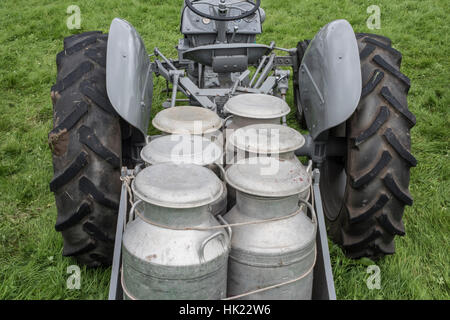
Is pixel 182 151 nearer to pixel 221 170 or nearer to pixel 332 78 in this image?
pixel 221 170

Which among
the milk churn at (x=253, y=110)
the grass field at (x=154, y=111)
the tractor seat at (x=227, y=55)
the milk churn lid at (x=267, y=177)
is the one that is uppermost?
the tractor seat at (x=227, y=55)

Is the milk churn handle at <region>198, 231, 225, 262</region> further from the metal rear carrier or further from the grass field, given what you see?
the grass field

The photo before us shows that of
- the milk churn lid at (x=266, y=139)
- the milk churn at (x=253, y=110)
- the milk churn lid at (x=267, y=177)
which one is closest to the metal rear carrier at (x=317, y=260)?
the milk churn lid at (x=266, y=139)

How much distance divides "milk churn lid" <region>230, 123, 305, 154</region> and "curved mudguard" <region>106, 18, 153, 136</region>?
0.59 m

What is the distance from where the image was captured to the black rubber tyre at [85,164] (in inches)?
96.6

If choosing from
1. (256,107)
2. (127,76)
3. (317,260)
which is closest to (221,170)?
(256,107)

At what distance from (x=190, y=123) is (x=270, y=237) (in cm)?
90

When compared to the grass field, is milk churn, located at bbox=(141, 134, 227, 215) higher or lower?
higher

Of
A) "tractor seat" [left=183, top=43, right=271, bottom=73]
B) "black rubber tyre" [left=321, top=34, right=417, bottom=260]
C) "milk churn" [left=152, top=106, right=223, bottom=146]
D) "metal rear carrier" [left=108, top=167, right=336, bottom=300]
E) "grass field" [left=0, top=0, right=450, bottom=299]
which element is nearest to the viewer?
"metal rear carrier" [left=108, top=167, right=336, bottom=300]

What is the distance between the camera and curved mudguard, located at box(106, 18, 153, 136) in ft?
8.56

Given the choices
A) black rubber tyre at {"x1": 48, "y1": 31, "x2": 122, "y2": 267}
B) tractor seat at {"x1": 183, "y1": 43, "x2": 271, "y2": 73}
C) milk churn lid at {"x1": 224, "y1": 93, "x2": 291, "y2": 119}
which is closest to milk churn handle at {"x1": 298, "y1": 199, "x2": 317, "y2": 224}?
milk churn lid at {"x1": 224, "y1": 93, "x2": 291, "y2": 119}

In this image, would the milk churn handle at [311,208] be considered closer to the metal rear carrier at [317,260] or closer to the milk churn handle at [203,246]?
the metal rear carrier at [317,260]

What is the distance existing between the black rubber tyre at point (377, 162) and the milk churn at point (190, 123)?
2.57ft
